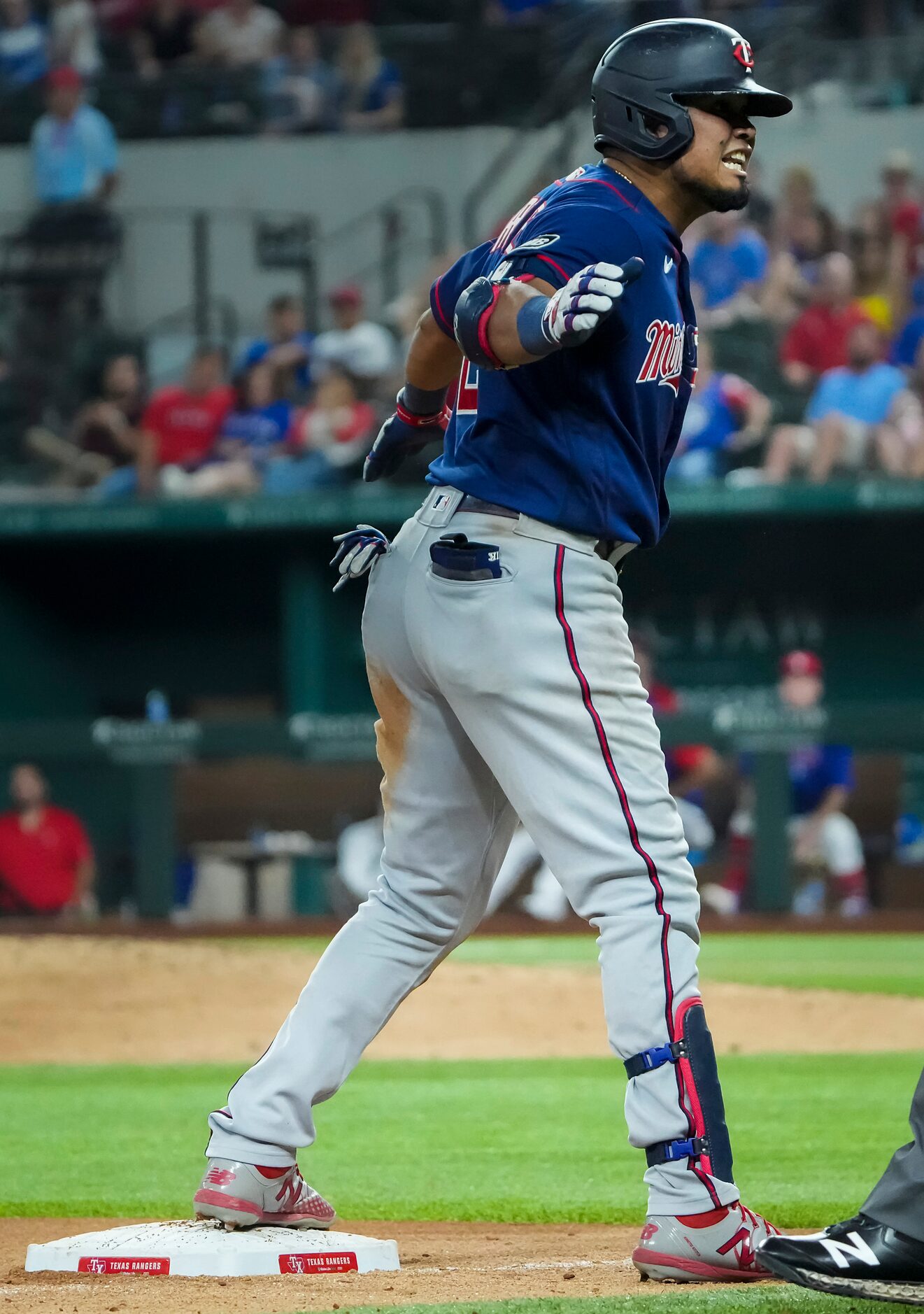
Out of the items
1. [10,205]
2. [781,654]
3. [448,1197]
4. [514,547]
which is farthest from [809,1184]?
[10,205]

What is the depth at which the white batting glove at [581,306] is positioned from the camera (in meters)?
2.71

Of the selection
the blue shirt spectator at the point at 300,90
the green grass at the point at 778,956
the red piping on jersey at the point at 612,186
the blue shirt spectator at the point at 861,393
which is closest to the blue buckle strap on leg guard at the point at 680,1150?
the red piping on jersey at the point at 612,186

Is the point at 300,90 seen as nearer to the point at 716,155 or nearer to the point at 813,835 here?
the point at 813,835

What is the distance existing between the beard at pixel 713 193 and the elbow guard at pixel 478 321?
0.45 m

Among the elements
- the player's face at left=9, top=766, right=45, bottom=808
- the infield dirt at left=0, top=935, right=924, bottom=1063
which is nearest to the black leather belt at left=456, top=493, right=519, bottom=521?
the infield dirt at left=0, top=935, right=924, bottom=1063

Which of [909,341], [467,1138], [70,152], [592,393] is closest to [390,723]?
[592,393]

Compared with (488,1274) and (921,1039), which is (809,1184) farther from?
(921,1039)

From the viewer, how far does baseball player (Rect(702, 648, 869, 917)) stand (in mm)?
11133

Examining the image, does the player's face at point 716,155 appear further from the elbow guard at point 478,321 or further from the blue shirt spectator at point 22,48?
the blue shirt spectator at point 22,48

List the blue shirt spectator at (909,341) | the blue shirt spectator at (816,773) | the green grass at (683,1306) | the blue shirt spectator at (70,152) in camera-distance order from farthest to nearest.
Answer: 1. the blue shirt spectator at (70,152)
2. the blue shirt spectator at (909,341)
3. the blue shirt spectator at (816,773)
4. the green grass at (683,1306)

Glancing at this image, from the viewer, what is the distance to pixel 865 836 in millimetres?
11414

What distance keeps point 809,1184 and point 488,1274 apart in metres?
1.25

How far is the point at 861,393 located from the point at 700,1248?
1000 centimetres

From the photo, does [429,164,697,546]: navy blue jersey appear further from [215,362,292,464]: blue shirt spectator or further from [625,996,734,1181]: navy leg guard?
[215,362,292,464]: blue shirt spectator
